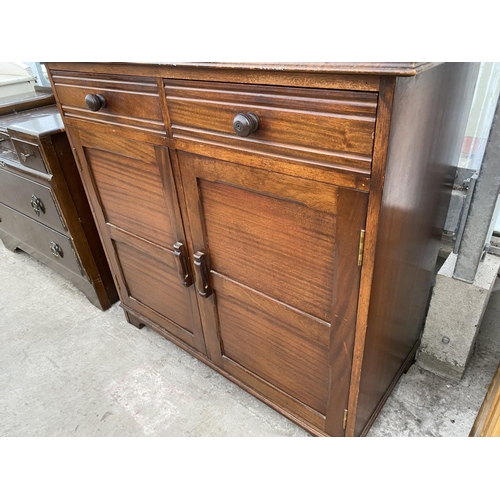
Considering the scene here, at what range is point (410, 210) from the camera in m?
0.80

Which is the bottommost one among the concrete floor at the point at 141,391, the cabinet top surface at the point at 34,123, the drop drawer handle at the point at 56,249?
the concrete floor at the point at 141,391

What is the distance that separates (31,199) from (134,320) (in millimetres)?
646

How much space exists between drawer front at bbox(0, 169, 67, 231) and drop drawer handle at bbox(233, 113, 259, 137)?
1036 mm

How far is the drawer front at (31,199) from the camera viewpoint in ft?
4.95

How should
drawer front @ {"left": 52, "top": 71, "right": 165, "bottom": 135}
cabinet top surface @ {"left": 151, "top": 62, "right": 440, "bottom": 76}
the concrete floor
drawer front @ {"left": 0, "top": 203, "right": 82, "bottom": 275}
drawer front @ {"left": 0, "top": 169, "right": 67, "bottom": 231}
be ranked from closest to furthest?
cabinet top surface @ {"left": 151, "top": 62, "right": 440, "bottom": 76}, drawer front @ {"left": 52, "top": 71, "right": 165, "bottom": 135}, the concrete floor, drawer front @ {"left": 0, "top": 169, "right": 67, "bottom": 231}, drawer front @ {"left": 0, "top": 203, "right": 82, "bottom": 275}

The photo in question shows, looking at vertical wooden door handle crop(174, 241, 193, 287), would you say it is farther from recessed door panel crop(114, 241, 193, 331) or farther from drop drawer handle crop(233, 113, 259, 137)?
drop drawer handle crop(233, 113, 259, 137)

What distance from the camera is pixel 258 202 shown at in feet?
2.68

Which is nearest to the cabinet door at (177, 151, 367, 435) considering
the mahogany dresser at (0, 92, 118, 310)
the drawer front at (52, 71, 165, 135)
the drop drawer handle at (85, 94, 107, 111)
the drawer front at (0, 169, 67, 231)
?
the drawer front at (52, 71, 165, 135)

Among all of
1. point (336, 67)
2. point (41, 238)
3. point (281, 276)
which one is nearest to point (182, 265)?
point (281, 276)

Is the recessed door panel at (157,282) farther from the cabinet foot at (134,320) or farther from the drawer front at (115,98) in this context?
the drawer front at (115,98)

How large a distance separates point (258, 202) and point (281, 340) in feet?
1.23

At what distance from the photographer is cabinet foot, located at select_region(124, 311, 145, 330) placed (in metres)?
1.57

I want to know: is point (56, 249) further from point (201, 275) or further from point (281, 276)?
point (281, 276)

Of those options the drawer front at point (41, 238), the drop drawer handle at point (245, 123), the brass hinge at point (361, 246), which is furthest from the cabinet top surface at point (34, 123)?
the brass hinge at point (361, 246)
